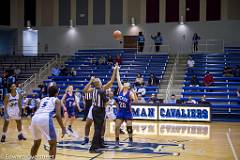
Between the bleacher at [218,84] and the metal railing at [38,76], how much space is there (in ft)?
33.0

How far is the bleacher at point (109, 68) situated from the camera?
25.1 metres

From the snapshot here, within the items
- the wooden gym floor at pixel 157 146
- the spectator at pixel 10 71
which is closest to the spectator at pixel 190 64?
the wooden gym floor at pixel 157 146

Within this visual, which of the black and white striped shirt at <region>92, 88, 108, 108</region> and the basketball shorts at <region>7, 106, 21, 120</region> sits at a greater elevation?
the black and white striped shirt at <region>92, 88, 108, 108</region>

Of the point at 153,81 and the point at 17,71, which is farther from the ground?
the point at 17,71

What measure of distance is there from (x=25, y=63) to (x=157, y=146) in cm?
2050

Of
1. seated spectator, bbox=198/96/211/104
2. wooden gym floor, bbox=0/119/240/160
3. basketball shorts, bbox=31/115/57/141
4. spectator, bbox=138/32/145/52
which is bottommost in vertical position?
wooden gym floor, bbox=0/119/240/160

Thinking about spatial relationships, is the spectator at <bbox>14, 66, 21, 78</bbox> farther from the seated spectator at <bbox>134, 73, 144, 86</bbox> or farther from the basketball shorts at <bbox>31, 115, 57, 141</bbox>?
the basketball shorts at <bbox>31, 115, 57, 141</bbox>

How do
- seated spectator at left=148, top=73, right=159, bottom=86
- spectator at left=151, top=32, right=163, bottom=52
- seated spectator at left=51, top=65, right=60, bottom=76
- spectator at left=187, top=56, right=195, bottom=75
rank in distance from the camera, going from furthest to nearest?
spectator at left=151, top=32, right=163, bottom=52 < seated spectator at left=51, top=65, right=60, bottom=76 < spectator at left=187, top=56, right=195, bottom=75 < seated spectator at left=148, top=73, right=159, bottom=86

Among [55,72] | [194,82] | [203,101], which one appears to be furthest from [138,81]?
[55,72]

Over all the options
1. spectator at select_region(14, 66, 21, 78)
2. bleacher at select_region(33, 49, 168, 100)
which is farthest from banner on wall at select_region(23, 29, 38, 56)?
bleacher at select_region(33, 49, 168, 100)

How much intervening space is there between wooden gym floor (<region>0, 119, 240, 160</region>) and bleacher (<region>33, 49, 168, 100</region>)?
8.75 metres

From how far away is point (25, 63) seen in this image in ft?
97.7

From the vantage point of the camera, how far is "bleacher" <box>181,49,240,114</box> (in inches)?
824

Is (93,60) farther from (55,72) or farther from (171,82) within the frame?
(171,82)
